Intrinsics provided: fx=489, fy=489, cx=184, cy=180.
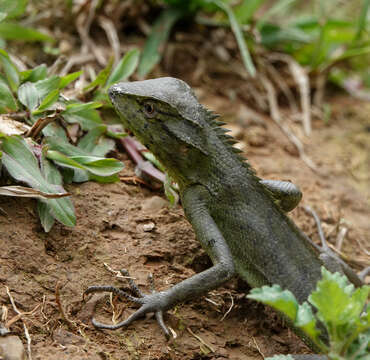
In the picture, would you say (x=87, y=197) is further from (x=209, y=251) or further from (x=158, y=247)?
(x=209, y=251)

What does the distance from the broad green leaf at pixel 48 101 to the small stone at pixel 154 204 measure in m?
1.20

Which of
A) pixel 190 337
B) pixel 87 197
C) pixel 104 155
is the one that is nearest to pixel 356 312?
pixel 190 337

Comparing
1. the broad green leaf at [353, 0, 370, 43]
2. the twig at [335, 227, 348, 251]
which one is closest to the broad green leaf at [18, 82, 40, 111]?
the twig at [335, 227, 348, 251]

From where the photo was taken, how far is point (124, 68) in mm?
5227

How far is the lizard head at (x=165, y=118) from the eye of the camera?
397cm

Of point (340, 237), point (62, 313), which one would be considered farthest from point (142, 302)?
point (340, 237)

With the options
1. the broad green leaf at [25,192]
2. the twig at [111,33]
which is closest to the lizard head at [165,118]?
the broad green leaf at [25,192]

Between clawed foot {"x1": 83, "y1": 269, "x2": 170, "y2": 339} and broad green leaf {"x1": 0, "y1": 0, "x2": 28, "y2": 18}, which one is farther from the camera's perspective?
broad green leaf {"x1": 0, "y1": 0, "x2": 28, "y2": 18}

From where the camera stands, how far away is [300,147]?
650 cm

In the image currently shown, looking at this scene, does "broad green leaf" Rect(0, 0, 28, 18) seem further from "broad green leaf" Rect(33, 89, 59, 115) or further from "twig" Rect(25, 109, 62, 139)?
"twig" Rect(25, 109, 62, 139)

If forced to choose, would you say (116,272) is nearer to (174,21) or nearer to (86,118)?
(86,118)

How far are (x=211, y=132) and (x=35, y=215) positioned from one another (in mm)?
1596

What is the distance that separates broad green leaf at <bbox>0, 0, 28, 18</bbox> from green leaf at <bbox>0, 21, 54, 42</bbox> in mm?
1052

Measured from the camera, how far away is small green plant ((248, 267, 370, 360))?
269 centimetres
